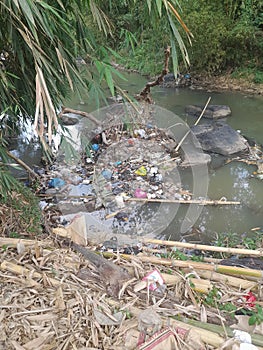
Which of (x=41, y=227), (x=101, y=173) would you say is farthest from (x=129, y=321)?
(x=101, y=173)

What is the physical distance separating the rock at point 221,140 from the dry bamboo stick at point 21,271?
3.38 m

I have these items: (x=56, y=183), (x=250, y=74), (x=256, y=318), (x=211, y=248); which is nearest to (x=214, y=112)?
(x=250, y=74)

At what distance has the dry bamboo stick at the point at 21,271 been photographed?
57.5 inches

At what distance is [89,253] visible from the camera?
1.67m

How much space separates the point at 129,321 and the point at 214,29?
6718mm

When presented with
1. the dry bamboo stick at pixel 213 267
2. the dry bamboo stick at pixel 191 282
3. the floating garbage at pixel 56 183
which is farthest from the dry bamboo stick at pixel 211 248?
the floating garbage at pixel 56 183

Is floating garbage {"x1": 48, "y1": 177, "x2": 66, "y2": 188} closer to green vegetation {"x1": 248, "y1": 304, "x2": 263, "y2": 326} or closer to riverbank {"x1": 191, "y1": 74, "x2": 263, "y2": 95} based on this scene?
green vegetation {"x1": 248, "y1": 304, "x2": 263, "y2": 326}

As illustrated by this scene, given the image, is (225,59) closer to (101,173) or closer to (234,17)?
(234,17)

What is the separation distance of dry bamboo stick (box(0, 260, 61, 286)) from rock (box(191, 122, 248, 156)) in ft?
11.1

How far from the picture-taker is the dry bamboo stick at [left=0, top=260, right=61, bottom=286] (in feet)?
4.79

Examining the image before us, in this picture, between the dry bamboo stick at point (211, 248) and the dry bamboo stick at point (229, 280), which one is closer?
the dry bamboo stick at point (229, 280)

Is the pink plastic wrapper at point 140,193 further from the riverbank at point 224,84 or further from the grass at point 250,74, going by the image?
the grass at point 250,74

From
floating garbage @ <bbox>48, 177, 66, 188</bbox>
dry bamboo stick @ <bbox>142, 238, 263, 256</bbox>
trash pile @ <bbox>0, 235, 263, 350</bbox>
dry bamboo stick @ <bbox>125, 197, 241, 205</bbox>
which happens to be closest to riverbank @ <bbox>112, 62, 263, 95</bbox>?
dry bamboo stick @ <bbox>125, 197, 241, 205</bbox>

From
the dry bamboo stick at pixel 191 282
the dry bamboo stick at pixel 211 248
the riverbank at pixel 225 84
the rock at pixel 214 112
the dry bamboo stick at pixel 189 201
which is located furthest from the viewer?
the riverbank at pixel 225 84
